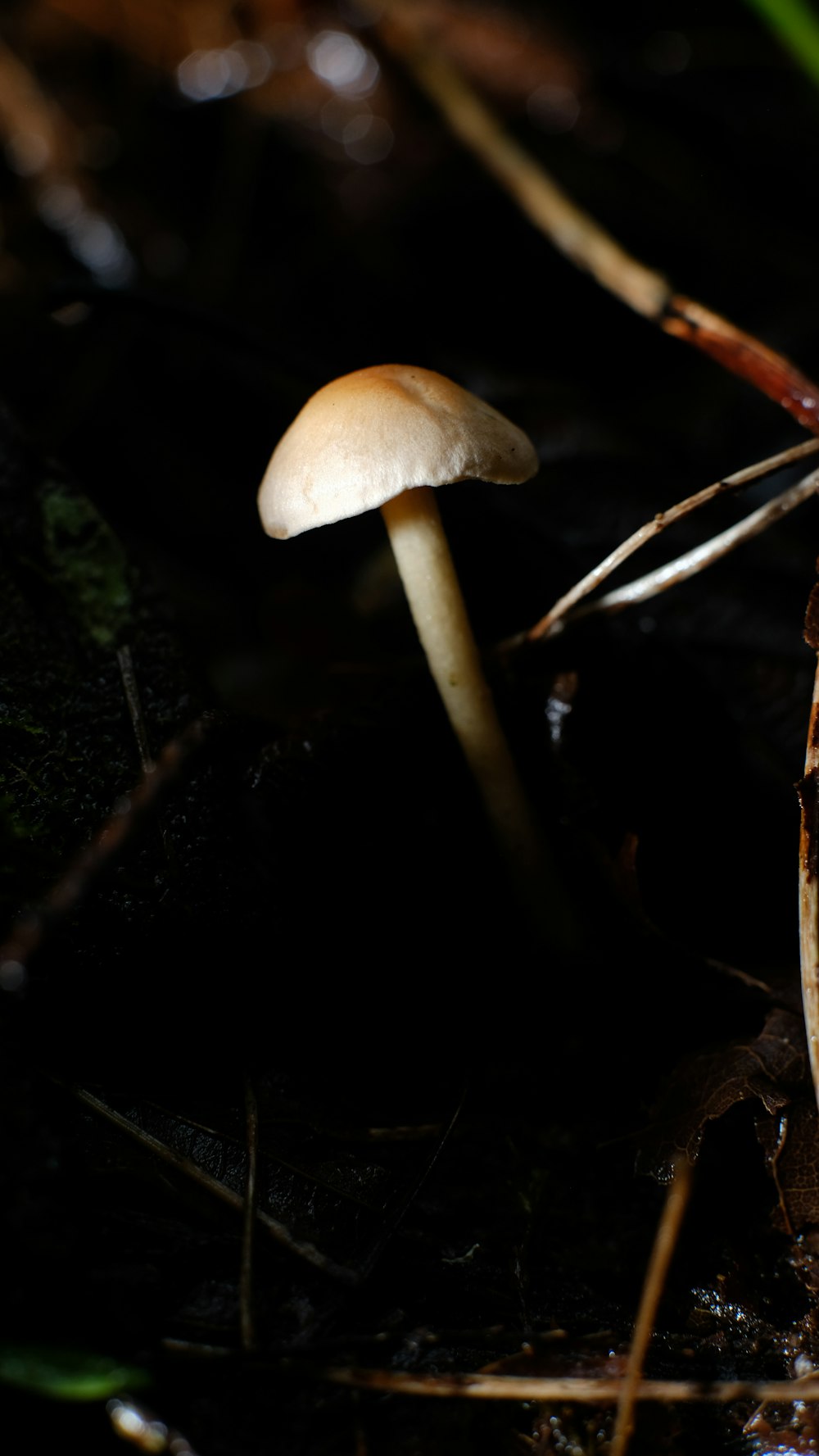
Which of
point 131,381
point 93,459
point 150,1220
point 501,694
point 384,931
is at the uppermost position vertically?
point 131,381

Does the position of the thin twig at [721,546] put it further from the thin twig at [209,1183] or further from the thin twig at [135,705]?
the thin twig at [209,1183]

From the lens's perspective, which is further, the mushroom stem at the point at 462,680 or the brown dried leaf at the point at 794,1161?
the mushroom stem at the point at 462,680

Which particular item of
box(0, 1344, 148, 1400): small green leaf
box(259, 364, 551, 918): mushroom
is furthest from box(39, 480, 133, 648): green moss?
box(0, 1344, 148, 1400): small green leaf

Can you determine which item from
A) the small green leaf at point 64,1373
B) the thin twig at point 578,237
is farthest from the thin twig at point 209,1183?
the thin twig at point 578,237

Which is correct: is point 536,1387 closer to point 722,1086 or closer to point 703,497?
point 722,1086

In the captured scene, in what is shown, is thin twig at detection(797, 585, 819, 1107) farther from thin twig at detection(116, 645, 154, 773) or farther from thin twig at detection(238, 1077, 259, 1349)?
thin twig at detection(116, 645, 154, 773)

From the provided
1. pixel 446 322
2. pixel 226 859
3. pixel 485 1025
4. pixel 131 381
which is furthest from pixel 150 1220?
pixel 446 322

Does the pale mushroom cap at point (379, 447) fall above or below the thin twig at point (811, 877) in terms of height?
above

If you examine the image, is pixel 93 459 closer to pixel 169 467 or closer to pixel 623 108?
pixel 169 467
